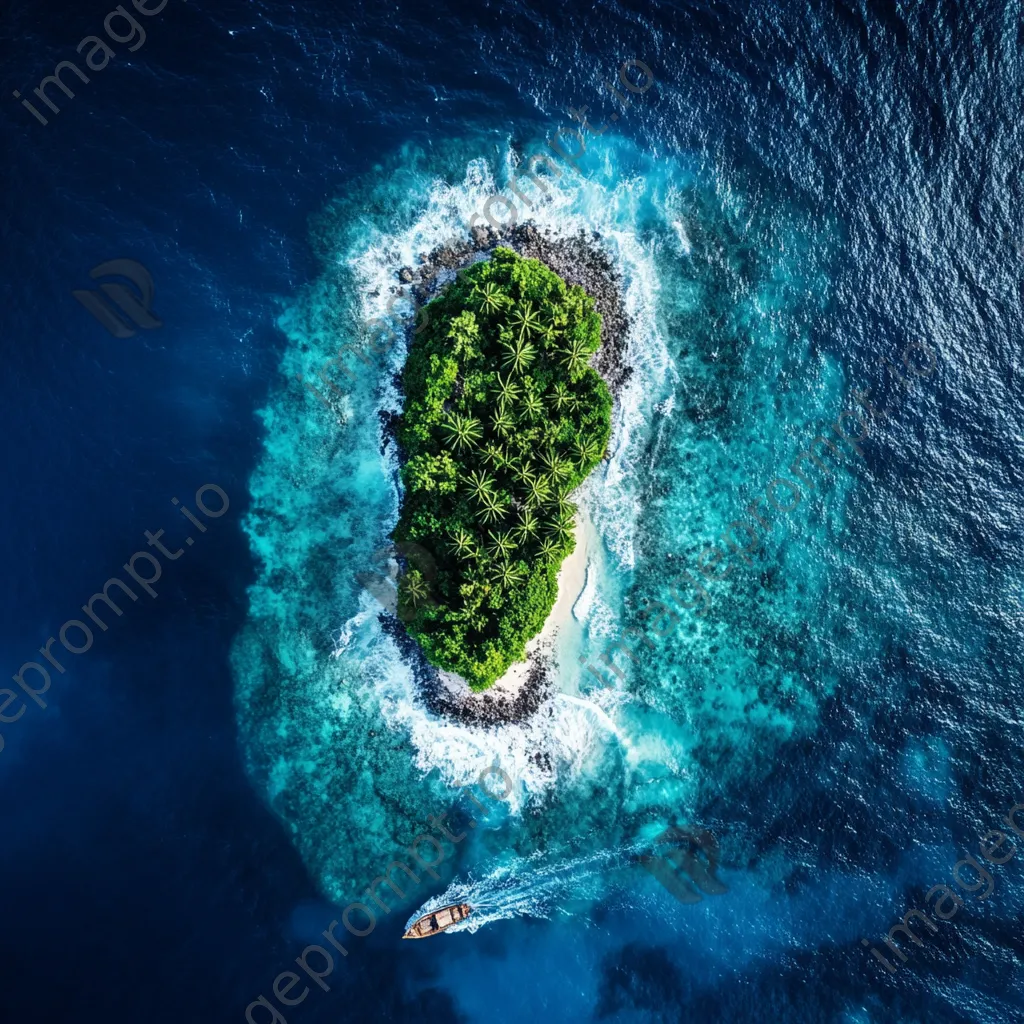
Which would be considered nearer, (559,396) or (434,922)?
(559,396)

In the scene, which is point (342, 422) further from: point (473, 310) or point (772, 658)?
point (772, 658)

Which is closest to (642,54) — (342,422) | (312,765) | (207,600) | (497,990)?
(342,422)

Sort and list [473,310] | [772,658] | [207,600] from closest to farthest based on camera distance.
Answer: [473,310], [207,600], [772,658]

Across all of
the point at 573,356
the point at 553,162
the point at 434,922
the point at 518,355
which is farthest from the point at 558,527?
the point at 434,922

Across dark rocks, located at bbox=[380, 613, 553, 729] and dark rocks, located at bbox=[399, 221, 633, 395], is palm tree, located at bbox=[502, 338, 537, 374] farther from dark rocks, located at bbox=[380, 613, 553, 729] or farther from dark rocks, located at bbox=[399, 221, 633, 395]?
dark rocks, located at bbox=[380, 613, 553, 729]

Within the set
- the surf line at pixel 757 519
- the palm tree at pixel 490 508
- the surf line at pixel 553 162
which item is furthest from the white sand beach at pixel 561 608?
the surf line at pixel 553 162

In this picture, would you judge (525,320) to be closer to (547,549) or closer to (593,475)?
(593,475)
